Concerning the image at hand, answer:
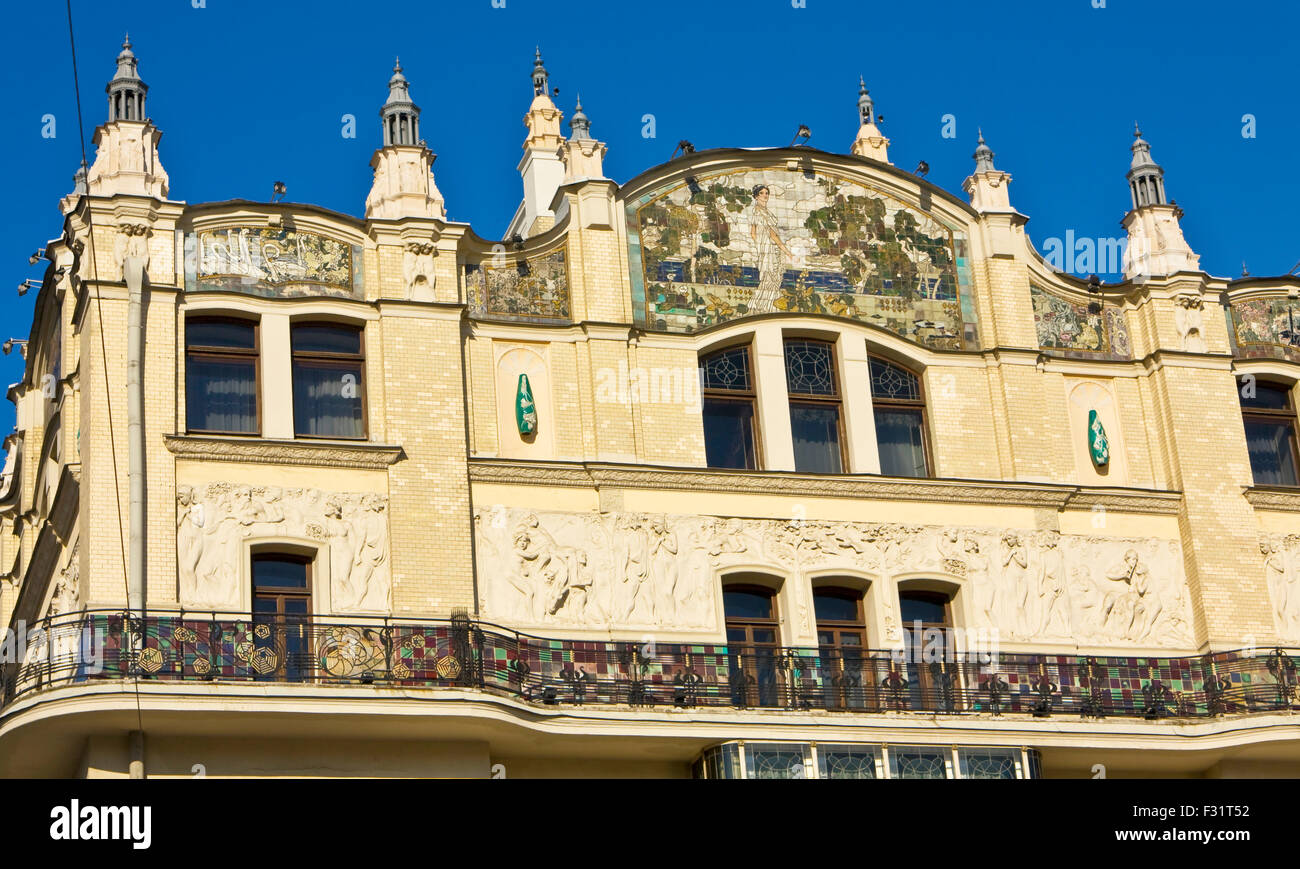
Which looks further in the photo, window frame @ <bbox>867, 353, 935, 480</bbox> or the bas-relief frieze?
window frame @ <bbox>867, 353, 935, 480</bbox>

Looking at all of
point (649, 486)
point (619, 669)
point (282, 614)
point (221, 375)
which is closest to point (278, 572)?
point (282, 614)

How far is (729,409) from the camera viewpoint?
27469 mm

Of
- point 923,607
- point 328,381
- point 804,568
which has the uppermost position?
point 328,381

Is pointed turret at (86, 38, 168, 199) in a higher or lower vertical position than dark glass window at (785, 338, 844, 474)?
higher

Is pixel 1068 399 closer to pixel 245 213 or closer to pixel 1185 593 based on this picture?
pixel 1185 593

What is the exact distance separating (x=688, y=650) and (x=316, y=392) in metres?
5.17

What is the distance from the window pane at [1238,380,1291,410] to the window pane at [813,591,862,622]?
6.26m

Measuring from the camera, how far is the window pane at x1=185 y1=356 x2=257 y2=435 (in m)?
25.5

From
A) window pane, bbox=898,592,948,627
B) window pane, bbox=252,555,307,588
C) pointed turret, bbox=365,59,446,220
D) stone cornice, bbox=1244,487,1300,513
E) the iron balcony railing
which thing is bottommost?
the iron balcony railing

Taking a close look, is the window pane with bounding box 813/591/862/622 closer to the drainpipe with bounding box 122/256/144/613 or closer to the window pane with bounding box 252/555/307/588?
the window pane with bounding box 252/555/307/588

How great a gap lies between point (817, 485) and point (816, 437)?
0.88m

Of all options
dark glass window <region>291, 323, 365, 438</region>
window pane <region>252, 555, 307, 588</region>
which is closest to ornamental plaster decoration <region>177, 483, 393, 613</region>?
window pane <region>252, 555, 307, 588</region>

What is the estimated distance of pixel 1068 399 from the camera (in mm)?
28609

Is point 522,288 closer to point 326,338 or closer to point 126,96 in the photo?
point 326,338
